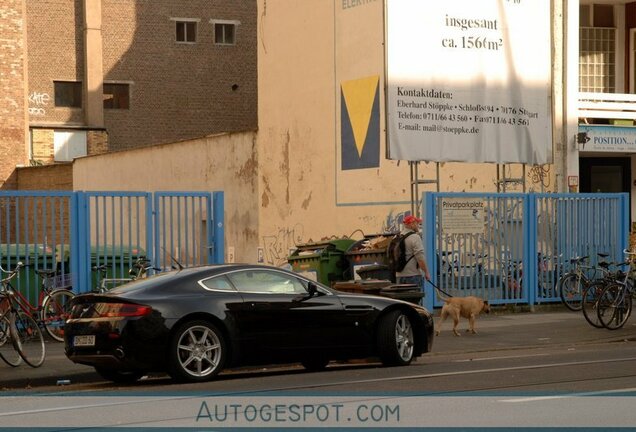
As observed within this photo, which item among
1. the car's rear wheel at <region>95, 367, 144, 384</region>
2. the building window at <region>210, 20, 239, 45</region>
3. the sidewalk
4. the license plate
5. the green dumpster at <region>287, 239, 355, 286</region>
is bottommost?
the sidewalk

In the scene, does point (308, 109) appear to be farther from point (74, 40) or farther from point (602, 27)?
point (74, 40)

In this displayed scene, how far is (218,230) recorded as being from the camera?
20672mm

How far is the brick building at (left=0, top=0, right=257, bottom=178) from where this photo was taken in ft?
171

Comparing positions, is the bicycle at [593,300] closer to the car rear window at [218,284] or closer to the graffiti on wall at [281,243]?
the car rear window at [218,284]

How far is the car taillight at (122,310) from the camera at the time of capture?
43.0 ft

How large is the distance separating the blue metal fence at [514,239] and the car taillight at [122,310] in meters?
9.98

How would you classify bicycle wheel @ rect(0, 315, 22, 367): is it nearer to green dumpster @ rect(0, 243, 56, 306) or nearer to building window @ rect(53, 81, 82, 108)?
green dumpster @ rect(0, 243, 56, 306)

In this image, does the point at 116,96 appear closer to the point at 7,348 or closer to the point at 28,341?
the point at 28,341

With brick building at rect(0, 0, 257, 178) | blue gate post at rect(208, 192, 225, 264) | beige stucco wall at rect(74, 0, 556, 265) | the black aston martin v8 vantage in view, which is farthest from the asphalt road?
brick building at rect(0, 0, 257, 178)

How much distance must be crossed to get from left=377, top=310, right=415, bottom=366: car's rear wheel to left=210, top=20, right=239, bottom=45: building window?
1614 inches

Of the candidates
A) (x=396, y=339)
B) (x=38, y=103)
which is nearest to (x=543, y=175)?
(x=396, y=339)

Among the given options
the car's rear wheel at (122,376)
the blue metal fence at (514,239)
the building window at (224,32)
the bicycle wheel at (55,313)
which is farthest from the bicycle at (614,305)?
the building window at (224,32)

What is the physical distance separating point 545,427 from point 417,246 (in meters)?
10.3

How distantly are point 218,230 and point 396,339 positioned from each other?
6.64 meters
